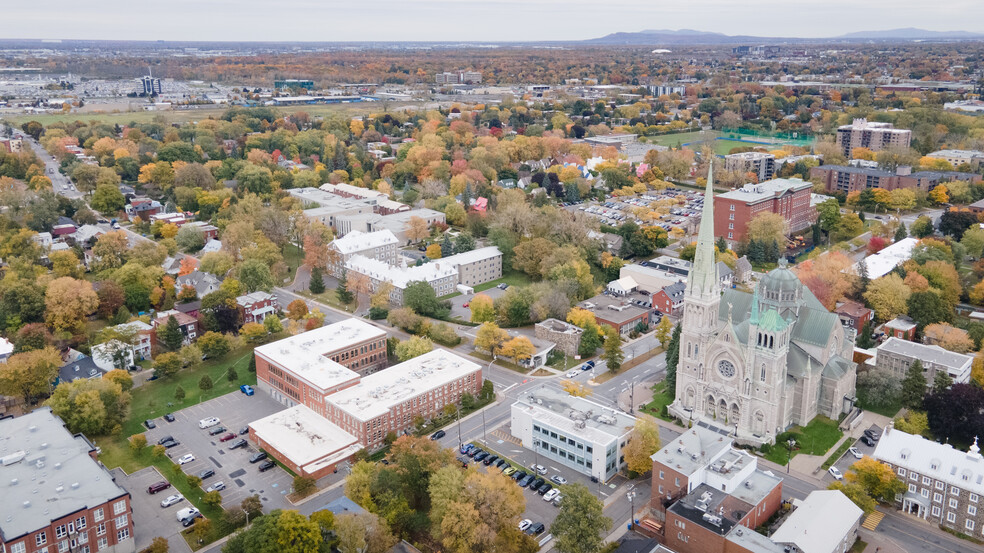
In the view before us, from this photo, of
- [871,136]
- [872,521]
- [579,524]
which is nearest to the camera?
[579,524]

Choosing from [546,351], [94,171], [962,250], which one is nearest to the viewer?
[546,351]

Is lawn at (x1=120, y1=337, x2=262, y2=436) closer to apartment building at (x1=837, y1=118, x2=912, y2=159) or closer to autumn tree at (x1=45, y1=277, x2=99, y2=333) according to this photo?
autumn tree at (x1=45, y1=277, x2=99, y2=333)

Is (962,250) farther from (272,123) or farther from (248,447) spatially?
(272,123)


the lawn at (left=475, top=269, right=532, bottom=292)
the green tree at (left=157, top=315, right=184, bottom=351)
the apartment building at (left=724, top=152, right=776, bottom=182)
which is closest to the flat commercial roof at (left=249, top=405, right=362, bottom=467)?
the green tree at (left=157, top=315, right=184, bottom=351)

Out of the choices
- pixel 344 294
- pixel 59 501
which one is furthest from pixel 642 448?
pixel 344 294

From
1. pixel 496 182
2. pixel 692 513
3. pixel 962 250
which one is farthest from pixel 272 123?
pixel 692 513

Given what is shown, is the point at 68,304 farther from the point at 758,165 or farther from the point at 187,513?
the point at 758,165
